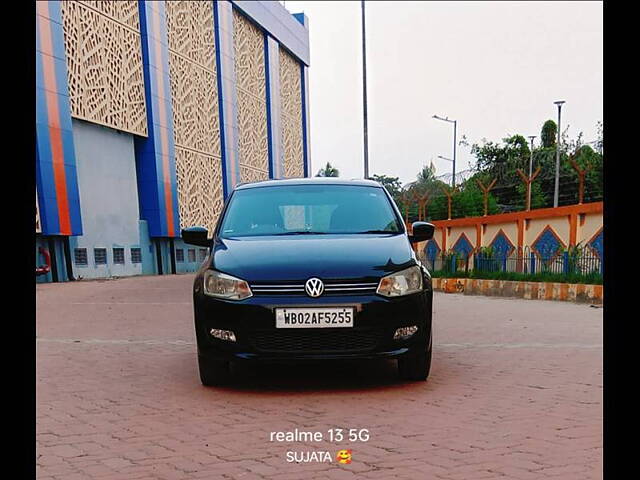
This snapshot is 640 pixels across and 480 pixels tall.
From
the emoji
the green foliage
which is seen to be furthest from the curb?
the green foliage

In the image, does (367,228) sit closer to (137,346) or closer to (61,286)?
(137,346)

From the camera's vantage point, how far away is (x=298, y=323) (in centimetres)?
469

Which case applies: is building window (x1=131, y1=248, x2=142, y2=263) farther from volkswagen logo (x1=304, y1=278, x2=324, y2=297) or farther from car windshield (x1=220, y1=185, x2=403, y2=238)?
volkswagen logo (x1=304, y1=278, x2=324, y2=297)

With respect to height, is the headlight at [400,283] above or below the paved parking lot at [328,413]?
above

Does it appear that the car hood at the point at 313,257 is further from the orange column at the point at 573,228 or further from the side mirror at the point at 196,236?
the orange column at the point at 573,228

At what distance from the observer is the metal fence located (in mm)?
14023

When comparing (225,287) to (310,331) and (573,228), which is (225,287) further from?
(573,228)

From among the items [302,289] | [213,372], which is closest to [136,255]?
[213,372]

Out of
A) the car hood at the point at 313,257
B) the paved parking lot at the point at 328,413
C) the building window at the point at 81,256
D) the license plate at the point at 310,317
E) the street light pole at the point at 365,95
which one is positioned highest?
the street light pole at the point at 365,95

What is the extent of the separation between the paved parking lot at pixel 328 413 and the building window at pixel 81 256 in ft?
56.0

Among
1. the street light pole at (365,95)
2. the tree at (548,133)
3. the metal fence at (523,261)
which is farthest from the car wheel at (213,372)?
the tree at (548,133)

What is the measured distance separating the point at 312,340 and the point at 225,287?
2.47ft

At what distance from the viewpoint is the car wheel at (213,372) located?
5.15 meters

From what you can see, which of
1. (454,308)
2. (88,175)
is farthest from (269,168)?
(454,308)
